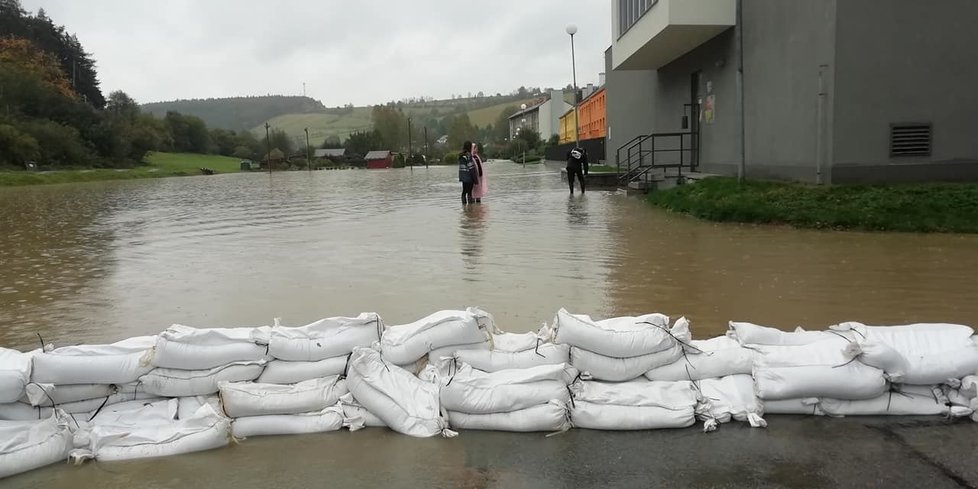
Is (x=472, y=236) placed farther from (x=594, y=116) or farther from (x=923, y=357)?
(x=594, y=116)

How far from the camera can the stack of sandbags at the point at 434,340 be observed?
4469 millimetres

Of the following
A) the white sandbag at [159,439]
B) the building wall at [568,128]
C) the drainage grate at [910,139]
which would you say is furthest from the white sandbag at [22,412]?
the building wall at [568,128]

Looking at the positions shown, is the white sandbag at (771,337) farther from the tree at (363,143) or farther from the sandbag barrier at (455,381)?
the tree at (363,143)

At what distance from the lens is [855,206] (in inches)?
440

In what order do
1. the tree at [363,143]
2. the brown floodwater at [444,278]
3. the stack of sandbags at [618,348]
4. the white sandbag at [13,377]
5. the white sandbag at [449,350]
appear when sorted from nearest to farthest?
the white sandbag at [13,377] → the stack of sandbags at [618,348] → the white sandbag at [449,350] → the brown floodwater at [444,278] → the tree at [363,143]

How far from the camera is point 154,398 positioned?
14.3ft

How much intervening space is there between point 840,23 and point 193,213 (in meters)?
15.9

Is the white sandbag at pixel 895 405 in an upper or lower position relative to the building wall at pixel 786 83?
lower

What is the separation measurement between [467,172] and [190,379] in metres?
13.4

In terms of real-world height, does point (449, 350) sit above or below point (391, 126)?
below

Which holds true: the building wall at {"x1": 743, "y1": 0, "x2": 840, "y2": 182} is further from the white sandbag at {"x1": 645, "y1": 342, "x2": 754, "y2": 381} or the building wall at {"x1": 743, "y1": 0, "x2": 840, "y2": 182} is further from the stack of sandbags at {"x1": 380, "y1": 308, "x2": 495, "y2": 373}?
the stack of sandbags at {"x1": 380, "y1": 308, "x2": 495, "y2": 373}

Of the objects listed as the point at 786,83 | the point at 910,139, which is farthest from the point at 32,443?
the point at 786,83

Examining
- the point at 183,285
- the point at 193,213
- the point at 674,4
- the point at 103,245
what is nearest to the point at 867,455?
the point at 183,285

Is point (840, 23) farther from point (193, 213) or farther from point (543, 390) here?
point (193, 213)
